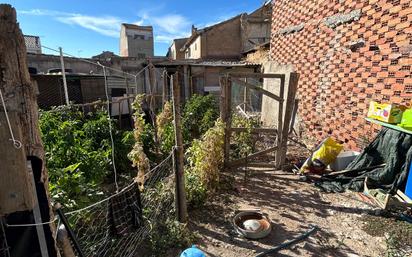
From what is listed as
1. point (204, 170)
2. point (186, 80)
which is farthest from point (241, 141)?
point (186, 80)

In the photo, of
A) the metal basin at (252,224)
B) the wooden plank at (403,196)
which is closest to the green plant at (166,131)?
the metal basin at (252,224)

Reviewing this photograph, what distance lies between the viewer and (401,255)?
309 cm

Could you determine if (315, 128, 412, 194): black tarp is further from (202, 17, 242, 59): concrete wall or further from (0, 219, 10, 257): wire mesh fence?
(202, 17, 242, 59): concrete wall

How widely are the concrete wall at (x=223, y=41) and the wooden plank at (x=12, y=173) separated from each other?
62.6ft

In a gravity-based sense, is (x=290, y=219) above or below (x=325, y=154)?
below

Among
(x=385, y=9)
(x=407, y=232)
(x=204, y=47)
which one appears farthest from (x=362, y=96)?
(x=204, y=47)

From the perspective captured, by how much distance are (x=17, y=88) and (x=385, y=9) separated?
6.09 m

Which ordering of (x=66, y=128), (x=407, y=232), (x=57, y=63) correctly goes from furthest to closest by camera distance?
(x=57, y=63) → (x=66, y=128) → (x=407, y=232)

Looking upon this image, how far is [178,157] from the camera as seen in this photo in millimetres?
3379

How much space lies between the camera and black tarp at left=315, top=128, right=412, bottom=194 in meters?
4.23

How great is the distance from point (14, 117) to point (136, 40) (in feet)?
109

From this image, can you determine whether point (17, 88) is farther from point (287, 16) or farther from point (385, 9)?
point (287, 16)

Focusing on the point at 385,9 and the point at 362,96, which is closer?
the point at 385,9

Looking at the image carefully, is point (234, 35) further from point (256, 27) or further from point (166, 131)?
point (166, 131)
